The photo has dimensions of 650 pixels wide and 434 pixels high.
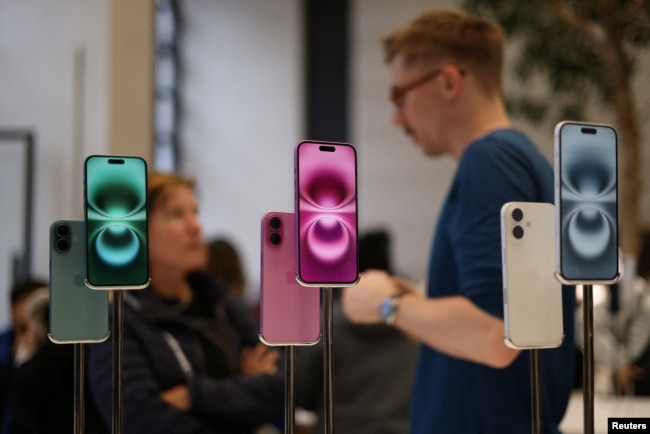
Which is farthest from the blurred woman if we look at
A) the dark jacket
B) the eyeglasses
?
the eyeglasses

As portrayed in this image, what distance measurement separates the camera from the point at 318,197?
0.97 meters

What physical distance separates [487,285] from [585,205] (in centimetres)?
30

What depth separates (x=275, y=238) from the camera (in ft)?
3.26

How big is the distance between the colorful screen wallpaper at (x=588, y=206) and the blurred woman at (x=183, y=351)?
952 millimetres

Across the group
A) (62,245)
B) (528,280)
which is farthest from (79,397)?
(528,280)

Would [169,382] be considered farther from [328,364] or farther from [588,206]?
[588,206]

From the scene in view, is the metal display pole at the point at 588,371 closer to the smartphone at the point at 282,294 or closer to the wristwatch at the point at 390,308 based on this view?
the smartphone at the point at 282,294

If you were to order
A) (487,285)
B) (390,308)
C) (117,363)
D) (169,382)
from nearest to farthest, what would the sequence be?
(117,363)
(487,285)
(390,308)
(169,382)

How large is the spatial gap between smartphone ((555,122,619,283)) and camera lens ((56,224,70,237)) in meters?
0.53

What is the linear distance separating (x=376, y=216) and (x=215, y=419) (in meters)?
6.55

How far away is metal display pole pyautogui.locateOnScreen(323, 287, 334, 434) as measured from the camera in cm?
95

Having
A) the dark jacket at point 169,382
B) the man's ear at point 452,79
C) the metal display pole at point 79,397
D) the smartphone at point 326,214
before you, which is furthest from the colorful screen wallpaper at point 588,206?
the dark jacket at point 169,382

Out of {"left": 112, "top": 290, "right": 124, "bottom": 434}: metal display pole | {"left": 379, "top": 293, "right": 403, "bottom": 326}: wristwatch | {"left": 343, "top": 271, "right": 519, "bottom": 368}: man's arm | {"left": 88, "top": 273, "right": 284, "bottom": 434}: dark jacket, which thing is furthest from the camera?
{"left": 88, "top": 273, "right": 284, "bottom": 434}: dark jacket

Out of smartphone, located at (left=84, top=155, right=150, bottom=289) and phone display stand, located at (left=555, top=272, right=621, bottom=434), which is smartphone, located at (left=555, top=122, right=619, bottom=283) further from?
smartphone, located at (left=84, top=155, right=150, bottom=289)
